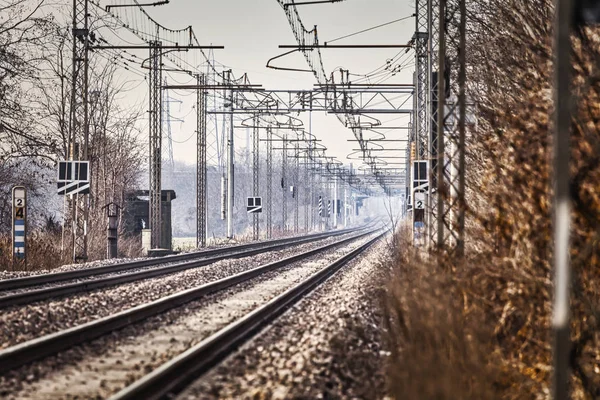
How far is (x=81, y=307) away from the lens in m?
13.8

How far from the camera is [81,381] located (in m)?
8.12

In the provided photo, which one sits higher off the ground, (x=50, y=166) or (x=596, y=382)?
(x=50, y=166)

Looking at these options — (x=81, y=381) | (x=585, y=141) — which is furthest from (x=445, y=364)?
(x=81, y=381)

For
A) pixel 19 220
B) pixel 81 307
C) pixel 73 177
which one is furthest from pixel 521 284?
pixel 73 177

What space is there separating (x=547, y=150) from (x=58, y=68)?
2431 cm

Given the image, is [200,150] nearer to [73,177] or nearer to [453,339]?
[73,177]

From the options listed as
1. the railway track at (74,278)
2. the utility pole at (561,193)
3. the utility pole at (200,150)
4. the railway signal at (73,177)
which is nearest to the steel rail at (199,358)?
the utility pole at (561,193)

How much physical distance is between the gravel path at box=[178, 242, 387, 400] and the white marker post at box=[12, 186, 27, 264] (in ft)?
36.0

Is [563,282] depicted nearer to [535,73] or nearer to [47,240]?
[535,73]

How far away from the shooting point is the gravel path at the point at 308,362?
7.55 metres

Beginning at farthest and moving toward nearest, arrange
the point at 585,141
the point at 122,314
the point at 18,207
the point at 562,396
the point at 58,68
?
the point at 58,68 < the point at 18,207 < the point at 122,314 < the point at 585,141 < the point at 562,396

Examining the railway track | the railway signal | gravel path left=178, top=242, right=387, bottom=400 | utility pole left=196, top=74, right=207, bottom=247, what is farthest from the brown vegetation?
utility pole left=196, top=74, right=207, bottom=247

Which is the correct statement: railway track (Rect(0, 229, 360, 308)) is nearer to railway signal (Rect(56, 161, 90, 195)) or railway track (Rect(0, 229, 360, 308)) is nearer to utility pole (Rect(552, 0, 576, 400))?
railway signal (Rect(56, 161, 90, 195))

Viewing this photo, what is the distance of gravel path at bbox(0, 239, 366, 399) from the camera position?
7.81 m
